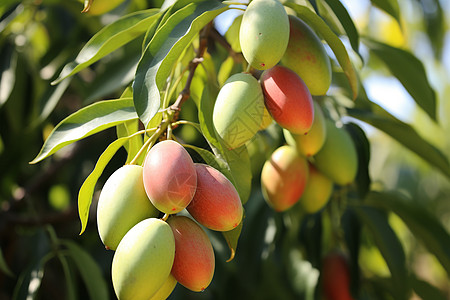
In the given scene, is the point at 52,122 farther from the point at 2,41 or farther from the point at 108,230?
the point at 108,230

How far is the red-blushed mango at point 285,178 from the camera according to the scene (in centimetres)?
83

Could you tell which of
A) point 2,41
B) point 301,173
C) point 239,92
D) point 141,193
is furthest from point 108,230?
point 2,41

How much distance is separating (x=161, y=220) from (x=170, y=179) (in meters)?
0.04

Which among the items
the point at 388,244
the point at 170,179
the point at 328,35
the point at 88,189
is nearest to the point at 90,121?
the point at 88,189

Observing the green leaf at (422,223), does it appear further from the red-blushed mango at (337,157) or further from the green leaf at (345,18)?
the green leaf at (345,18)

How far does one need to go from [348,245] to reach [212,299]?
1.34 feet

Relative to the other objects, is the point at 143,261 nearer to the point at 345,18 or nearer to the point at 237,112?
the point at 237,112

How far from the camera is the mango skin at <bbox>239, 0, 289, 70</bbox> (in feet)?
1.86

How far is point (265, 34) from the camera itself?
1.86ft

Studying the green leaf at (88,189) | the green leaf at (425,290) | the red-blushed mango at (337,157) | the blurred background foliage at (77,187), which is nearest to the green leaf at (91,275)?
the blurred background foliage at (77,187)

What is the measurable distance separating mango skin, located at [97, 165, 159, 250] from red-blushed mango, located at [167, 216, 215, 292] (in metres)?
0.04

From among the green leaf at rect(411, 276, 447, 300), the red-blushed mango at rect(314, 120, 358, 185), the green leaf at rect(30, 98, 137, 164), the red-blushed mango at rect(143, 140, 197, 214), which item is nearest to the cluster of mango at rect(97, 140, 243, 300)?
the red-blushed mango at rect(143, 140, 197, 214)

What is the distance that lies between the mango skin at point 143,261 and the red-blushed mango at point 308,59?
288mm

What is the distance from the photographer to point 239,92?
580 mm
